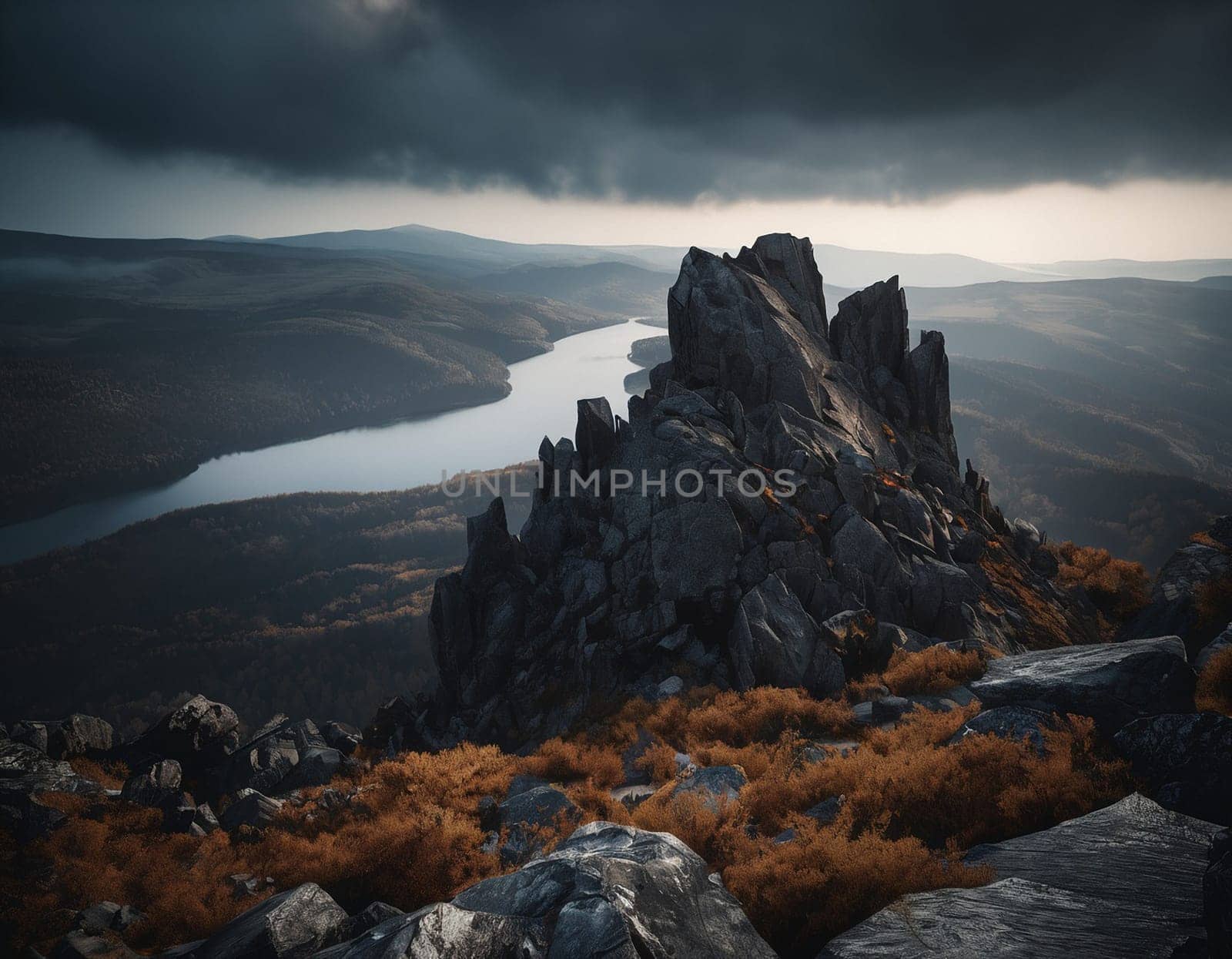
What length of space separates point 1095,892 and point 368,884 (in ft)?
47.0

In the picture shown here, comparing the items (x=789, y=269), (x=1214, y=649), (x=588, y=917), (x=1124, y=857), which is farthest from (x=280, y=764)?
(x=789, y=269)

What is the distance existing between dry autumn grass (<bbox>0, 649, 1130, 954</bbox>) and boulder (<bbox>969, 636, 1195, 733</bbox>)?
128cm

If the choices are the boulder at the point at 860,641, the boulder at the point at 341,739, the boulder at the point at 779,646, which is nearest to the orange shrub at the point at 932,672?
the boulder at the point at 860,641

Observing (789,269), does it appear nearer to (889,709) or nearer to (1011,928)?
(889,709)

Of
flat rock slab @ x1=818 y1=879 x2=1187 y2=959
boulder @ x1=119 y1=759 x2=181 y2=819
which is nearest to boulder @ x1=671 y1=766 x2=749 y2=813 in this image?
flat rock slab @ x1=818 y1=879 x2=1187 y2=959

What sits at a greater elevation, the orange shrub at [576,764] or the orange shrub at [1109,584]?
the orange shrub at [1109,584]

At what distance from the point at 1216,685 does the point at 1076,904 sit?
8.99 m

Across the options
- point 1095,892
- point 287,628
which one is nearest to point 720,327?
point 1095,892

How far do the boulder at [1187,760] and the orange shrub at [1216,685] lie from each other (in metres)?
3.48

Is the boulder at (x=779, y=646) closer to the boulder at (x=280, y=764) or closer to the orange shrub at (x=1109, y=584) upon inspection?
the boulder at (x=280, y=764)

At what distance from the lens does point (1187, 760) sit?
33.6 feet

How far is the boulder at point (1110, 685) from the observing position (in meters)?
12.8

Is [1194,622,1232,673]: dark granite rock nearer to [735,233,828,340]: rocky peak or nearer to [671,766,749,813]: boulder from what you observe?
[671,766,749,813]: boulder

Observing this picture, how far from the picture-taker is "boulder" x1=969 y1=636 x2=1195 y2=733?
12773 millimetres
